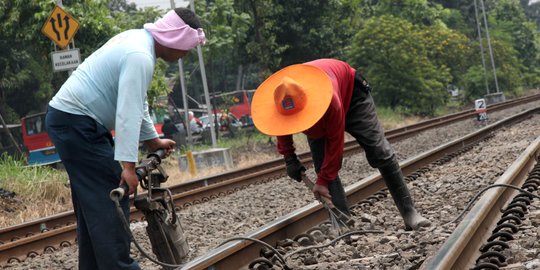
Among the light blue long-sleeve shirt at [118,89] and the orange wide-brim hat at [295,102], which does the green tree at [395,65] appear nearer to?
the orange wide-brim hat at [295,102]

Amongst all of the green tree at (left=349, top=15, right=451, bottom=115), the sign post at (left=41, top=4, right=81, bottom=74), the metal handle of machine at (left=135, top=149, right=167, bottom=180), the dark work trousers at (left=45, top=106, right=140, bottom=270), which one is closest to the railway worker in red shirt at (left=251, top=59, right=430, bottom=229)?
the metal handle of machine at (left=135, top=149, right=167, bottom=180)

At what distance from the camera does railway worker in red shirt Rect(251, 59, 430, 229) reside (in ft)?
16.1

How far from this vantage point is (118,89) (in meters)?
3.51

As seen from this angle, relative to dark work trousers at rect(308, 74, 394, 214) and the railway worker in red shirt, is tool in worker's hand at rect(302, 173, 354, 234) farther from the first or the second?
dark work trousers at rect(308, 74, 394, 214)

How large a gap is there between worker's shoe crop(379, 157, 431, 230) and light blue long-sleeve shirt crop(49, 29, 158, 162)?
2491mm

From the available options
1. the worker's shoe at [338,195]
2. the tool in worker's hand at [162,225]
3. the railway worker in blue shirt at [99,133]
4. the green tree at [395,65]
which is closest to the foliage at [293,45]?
the green tree at [395,65]

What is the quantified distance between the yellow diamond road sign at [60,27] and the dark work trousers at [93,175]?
8080 mm

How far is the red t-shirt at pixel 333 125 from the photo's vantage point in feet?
16.4

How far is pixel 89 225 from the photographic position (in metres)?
3.67

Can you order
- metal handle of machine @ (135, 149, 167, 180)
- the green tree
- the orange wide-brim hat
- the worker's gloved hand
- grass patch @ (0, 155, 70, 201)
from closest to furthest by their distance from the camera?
1. metal handle of machine @ (135, 149, 167, 180)
2. the orange wide-brim hat
3. the worker's gloved hand
4. grass patch @ (0, 155, 70, 201)
5. the green tree

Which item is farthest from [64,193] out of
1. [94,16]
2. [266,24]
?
[266,24]

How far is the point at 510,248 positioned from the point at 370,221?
1.96 metres

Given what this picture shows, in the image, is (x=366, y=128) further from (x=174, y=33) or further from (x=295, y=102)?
(x=174, y=33)

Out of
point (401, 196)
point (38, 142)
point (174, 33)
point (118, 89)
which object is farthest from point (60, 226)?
point (38, 142)
